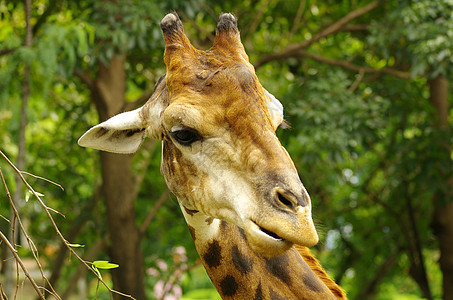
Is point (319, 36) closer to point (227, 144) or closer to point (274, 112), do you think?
point (274, 112)

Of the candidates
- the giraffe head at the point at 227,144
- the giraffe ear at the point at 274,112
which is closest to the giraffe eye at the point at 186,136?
the giraffe head at the point at 227,144

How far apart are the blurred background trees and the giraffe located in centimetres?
221

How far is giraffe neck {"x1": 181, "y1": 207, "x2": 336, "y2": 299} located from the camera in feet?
8.87

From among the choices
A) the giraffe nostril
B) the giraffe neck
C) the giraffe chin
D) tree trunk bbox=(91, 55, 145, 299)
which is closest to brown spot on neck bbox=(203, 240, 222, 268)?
the giraffe neck

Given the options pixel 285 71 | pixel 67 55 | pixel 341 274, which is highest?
pixel 67 55

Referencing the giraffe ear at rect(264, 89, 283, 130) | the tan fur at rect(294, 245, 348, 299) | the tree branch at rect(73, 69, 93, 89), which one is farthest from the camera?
the tree branch at rect(73, 69, 93, 89)

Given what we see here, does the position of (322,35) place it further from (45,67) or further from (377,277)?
(377,277)

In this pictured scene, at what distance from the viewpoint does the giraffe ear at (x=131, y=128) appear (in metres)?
2.82

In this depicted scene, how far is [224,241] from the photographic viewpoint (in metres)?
2.80

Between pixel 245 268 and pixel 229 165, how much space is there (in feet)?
2.02

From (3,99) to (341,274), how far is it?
6.23 m

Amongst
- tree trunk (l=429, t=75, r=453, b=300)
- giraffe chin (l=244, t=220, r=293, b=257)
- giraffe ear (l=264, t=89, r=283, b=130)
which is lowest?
tree trunk (l=429, t=75, r=453, b=300)

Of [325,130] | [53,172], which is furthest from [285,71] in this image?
[53,172]

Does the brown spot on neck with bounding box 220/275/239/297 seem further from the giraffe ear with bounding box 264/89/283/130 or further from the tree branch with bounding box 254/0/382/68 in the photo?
the tree branch with bounding box 254/0/382/68
